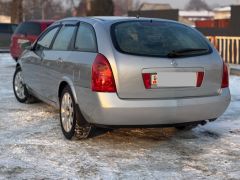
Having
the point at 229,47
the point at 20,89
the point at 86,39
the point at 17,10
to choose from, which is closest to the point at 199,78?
the point at 86,39

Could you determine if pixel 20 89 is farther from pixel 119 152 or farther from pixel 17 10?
pixel 17 10

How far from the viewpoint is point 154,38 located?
220 inches

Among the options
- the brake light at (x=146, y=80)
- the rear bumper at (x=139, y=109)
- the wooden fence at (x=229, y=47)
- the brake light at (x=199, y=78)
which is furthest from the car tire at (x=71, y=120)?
the wooden fence at (x=229, y=47)

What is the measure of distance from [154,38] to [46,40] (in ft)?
7.23

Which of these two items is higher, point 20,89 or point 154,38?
point 154,38

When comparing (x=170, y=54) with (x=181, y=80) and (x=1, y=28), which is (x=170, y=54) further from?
(x=1, y=28)

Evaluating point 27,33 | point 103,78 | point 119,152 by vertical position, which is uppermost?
→ point 103,78

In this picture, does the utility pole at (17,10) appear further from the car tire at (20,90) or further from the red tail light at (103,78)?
the red tail light at (103,78)

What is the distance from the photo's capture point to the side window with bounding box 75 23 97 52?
5.69 metres

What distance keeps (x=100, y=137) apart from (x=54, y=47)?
1.47 metres

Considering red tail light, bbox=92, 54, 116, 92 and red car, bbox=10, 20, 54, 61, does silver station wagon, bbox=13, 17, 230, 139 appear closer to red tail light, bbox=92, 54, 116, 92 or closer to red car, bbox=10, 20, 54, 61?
red tail light, bbox=92, 54, 116, 92

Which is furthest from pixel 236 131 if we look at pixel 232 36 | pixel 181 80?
pixel 232 36

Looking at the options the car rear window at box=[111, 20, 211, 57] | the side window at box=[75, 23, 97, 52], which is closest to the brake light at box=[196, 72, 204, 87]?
the car rear window at box=[111, 20, 211, 57]

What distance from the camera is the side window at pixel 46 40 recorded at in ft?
23.2
